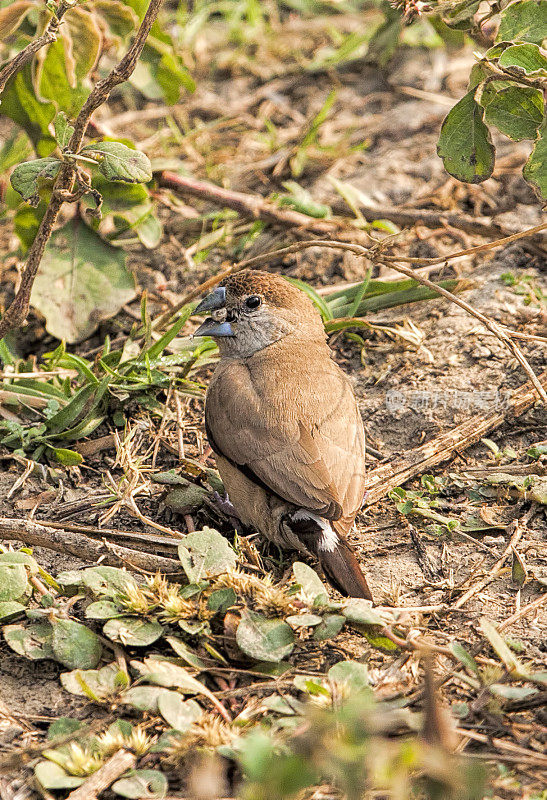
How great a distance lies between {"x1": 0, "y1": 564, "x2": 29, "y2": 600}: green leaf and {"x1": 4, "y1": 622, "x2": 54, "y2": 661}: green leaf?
0.38ft

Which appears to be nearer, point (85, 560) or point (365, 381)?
point (85, 560)

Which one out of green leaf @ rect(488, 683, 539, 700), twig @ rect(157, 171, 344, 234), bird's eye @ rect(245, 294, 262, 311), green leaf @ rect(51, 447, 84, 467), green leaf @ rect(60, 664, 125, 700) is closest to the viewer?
green leaf @ rect(488, 683, 539, 700)

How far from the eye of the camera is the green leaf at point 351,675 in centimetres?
280

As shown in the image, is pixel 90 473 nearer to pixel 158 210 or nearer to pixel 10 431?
pixel 10 431

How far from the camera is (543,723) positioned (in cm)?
269

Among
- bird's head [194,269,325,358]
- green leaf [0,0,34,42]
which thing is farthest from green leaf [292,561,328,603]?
green leaf [0,0,34,42]

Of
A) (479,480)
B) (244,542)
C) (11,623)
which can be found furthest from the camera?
(479,480)

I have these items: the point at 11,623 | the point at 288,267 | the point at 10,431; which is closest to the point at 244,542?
the point at 11,623

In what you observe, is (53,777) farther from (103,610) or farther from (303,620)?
(303,620)

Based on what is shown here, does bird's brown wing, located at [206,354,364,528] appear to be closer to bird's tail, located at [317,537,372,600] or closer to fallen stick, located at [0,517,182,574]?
bird's tail, located at [317,537,372,600]

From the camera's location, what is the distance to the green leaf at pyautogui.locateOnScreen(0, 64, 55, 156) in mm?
4965

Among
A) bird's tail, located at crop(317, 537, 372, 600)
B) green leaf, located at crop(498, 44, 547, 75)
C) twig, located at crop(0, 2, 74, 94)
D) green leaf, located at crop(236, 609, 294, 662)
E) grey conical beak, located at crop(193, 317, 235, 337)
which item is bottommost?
bird's tail, located at crop(317, 537, 372, 600)

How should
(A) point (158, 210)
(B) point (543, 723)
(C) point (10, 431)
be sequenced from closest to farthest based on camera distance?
(B) point (543, 723) < (C) point (10, 431) < (A) point (158, 210)

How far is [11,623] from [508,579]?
6.50ft
